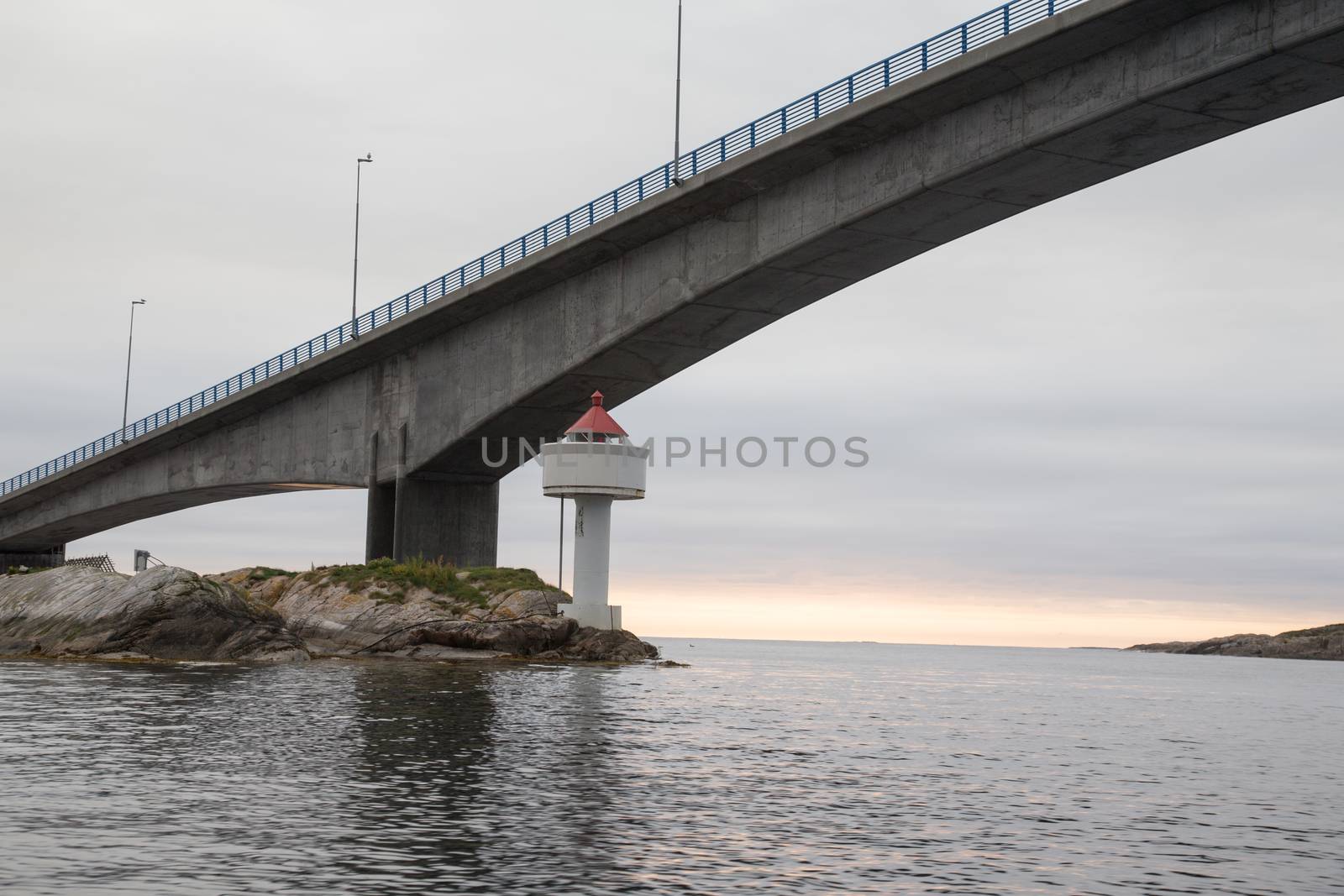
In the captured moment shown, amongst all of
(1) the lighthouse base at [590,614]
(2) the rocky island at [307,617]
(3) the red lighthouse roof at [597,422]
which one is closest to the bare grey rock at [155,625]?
(2) the rocky island at [307,617]

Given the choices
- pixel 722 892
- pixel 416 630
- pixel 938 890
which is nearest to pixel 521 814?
pixel 722 892

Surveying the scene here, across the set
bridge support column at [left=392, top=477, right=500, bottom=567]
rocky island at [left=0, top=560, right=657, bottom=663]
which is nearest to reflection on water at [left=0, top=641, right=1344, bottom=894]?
rocky island at [left=0, top=560, right=657, bottom=663]

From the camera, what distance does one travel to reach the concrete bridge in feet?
94.8

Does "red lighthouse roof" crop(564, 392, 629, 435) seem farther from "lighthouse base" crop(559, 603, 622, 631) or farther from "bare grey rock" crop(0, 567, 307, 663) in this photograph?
"bare grey rock" crop(0, 567, 307, 663)

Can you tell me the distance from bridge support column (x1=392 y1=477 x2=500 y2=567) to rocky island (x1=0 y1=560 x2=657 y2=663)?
2143mm

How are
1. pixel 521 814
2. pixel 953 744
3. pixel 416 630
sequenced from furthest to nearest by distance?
A: pixel 416 630 < pixel 953 744 < pixel 521 814

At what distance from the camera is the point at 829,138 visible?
34.8 meters

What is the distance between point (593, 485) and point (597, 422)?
214 centimetres


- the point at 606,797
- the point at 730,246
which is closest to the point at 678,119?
the point at 730,246

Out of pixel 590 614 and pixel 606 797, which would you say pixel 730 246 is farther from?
pixel 606 797

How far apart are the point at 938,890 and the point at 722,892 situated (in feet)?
6.35

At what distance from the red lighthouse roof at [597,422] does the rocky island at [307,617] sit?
605 centimetres

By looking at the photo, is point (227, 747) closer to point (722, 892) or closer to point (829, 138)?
point (722, 892)

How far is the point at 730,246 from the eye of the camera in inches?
1517
